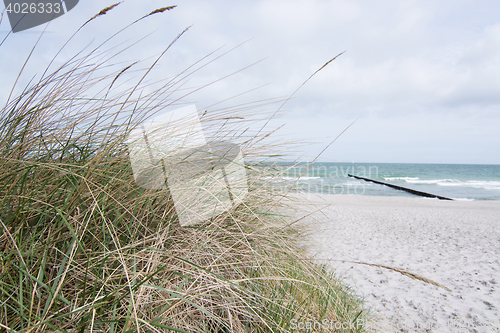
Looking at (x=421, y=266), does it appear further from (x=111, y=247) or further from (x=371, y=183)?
(x=371, y=183)

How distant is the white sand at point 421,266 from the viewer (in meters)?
2.48

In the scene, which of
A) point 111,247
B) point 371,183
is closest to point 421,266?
point 111,247

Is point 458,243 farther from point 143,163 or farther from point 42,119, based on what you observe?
point 42,119

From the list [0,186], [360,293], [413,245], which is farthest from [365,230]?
[0,186]

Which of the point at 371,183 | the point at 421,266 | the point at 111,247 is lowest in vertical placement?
the point at 371,183

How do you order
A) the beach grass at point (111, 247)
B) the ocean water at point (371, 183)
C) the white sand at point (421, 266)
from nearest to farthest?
the beach grass at point (111, 247)
the ocean water at point (371, 183)
the white sand at point (421, 266)

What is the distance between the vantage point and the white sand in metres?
2.48

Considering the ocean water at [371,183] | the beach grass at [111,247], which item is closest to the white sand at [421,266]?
the ocean water at [371,183]

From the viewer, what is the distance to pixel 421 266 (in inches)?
159

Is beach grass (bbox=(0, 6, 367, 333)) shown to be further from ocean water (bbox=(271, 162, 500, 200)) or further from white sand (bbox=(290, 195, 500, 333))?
white sand (bbox=(290, 195, 500, 333))

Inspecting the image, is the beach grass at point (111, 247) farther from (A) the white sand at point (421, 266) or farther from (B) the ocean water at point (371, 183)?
(A) the white sand at point (421, 266)

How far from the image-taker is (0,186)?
3.89 feet

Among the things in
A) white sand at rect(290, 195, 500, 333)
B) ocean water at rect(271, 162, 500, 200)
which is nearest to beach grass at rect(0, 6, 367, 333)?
ocean water at rect(271, 162, 500, 200)

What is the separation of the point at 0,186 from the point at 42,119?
0.52 m
